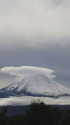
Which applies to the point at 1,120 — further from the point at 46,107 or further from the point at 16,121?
the point at 46,107

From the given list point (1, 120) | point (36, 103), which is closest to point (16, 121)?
point (1, 120)

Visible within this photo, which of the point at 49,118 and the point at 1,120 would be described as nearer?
the point at 49,118

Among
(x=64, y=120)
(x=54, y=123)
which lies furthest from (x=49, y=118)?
(x=64, y=120)

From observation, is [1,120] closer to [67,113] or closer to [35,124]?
[35,124]

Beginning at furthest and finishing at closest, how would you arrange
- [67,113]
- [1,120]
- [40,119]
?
[67,113] → [1,120] → [40,119]

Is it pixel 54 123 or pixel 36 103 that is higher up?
pixel 36 103

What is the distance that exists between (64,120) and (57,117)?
10.4m

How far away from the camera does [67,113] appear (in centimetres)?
10125

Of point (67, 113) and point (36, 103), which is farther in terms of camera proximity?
point (67, 113)

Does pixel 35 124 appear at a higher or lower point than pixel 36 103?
lower

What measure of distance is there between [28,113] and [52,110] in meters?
7.34

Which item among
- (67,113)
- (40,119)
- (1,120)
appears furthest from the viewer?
(67,113)

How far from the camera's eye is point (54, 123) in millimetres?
86750

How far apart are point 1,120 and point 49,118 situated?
1662 centimetres
